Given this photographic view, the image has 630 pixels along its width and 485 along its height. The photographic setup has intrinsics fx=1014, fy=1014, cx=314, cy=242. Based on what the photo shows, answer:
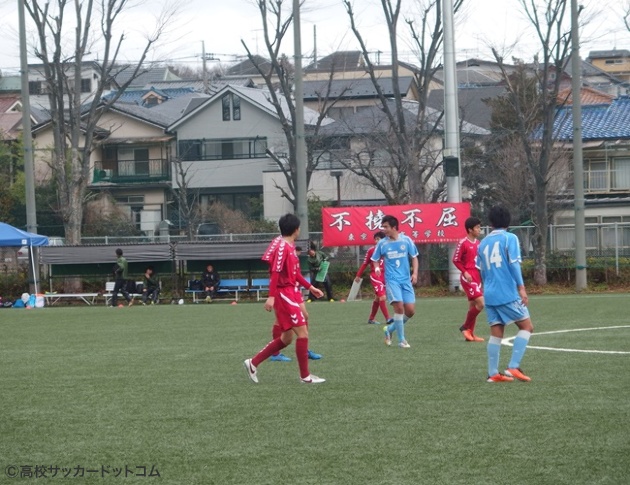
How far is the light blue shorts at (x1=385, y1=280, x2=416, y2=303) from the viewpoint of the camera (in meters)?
14.5

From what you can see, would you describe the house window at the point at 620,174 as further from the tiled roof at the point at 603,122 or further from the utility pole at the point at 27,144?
the utility pole at the point at 27,144

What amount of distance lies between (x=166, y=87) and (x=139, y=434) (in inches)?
3228

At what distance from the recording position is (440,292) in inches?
1266

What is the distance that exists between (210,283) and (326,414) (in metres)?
23.4

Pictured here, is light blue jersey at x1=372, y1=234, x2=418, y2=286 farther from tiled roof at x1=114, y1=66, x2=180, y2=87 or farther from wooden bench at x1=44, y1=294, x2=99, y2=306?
tiled roof at x1=114, y1=66, x2=180, y2=87

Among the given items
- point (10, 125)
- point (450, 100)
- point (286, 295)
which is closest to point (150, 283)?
point (450, 100)

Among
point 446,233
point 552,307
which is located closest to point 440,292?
point 446,233

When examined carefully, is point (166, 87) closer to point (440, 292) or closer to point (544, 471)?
point (440, 292)

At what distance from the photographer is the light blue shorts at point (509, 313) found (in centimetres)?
998

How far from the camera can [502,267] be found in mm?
10039

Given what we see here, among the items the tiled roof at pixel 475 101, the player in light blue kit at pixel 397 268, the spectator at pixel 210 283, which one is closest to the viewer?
the player in light blue kit at pixel 397 268

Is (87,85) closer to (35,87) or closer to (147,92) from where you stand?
(35,87)

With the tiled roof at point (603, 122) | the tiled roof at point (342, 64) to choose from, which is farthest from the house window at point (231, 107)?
the tiled roof at point (342, 64)

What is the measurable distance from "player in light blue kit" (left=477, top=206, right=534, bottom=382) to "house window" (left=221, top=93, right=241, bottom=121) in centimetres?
4611
